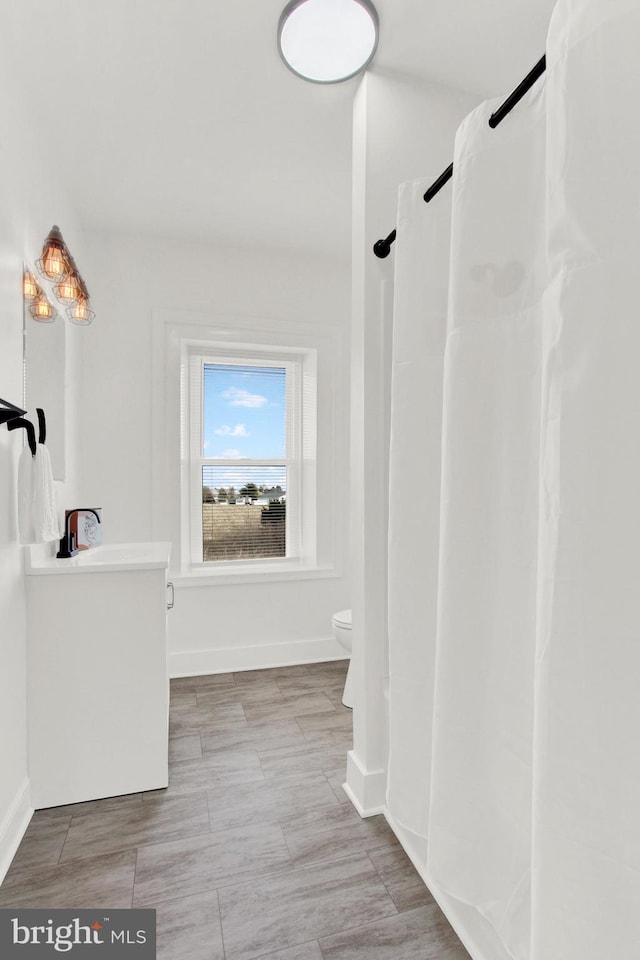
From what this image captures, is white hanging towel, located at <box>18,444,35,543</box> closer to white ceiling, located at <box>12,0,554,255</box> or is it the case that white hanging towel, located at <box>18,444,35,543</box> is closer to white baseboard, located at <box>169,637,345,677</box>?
white ceiling, located at <box>12,0,554,255</box>

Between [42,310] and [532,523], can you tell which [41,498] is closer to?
[42,310]

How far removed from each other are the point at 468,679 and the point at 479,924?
2.30ft

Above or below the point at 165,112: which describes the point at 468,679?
below

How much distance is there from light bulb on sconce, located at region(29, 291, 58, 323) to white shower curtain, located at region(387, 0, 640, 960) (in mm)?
1366

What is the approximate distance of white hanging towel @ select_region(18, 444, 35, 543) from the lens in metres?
1.67

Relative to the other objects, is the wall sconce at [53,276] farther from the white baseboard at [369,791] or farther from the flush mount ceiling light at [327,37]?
the white baseboard at [369,791]

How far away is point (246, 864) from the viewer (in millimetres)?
1523

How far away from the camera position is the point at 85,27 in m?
1.63

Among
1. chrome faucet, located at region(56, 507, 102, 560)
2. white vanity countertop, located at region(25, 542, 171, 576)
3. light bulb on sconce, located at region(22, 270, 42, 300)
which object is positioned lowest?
white vanity countertop, located at region(25, 542, 171, 576)

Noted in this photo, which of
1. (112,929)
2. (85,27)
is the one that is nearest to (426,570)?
(112,929)

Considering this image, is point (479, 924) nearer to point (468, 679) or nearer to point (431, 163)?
point (468, 679)

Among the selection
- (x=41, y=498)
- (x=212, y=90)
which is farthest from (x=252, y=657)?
(x=212, y=90)

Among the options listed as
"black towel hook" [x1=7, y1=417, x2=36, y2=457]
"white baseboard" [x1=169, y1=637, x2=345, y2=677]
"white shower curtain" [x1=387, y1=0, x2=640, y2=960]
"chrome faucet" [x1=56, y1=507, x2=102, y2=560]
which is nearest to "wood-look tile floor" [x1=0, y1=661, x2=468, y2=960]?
"white shower curtain" [x1=387, y1=0, x2=640, y2=960]

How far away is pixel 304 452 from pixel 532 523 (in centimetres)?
254
